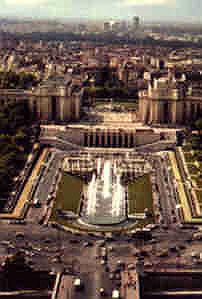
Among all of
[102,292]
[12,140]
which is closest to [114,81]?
[12,140]

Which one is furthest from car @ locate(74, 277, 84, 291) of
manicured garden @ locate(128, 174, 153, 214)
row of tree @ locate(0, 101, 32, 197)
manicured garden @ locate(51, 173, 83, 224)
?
row of tree @ locate(0, 101, 32, 197)

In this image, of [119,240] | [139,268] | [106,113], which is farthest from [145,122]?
[139,268]

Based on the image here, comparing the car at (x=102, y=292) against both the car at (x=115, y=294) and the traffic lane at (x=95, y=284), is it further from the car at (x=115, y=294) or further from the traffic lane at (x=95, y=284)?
the car at (x=115, y=294)

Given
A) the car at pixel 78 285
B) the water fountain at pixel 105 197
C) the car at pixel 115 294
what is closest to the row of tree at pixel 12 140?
the water fountain at pixel 105 197

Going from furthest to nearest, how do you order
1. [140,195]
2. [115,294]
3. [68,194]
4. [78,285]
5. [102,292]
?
1. [140,195]
2. [68,194]
3. [78,285]
4. [102,292]
5. [115,294]

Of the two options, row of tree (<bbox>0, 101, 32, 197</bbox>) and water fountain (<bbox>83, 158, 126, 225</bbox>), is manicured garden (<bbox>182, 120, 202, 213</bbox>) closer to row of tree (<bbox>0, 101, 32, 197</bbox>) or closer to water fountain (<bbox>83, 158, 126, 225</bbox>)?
water fountain (<bbox>83, 158, 126, 225</bbox>)

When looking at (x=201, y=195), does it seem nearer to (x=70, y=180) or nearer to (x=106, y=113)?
(x=70, y=180)

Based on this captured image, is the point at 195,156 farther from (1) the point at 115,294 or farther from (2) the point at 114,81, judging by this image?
(2) the point at 114,81

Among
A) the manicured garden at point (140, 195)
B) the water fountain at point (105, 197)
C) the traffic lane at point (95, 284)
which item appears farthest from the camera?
the manicured garden at point (140, 195)
